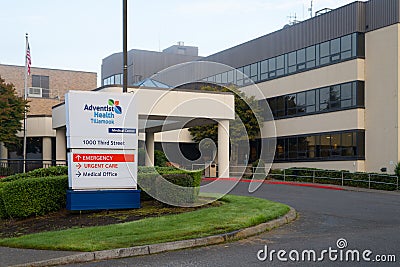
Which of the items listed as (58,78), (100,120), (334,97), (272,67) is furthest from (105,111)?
(58,78)

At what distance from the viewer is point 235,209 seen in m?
14.0

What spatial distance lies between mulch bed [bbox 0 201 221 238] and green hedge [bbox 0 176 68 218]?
21 cm

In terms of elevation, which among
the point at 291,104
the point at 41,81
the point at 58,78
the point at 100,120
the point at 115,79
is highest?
the point at 115,79

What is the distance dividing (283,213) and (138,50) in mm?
43735

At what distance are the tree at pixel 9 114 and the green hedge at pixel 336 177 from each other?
1747 centimetres

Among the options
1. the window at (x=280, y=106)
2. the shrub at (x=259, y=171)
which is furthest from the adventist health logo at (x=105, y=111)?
the window at (x=280, y=106)

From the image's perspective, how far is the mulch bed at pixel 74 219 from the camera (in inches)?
493

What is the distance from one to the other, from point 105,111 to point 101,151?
1094 millimetres

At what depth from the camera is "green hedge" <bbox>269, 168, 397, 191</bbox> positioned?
1105 inches

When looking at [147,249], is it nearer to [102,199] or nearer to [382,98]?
[102,199]

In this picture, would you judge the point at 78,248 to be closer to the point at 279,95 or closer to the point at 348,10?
the point at 348,10

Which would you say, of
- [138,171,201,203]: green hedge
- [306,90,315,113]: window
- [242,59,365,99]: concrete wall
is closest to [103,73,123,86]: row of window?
[242,59,365,99]: concrete wall

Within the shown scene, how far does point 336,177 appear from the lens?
1227 inches

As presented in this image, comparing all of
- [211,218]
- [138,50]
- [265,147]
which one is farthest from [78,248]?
[138,50]
